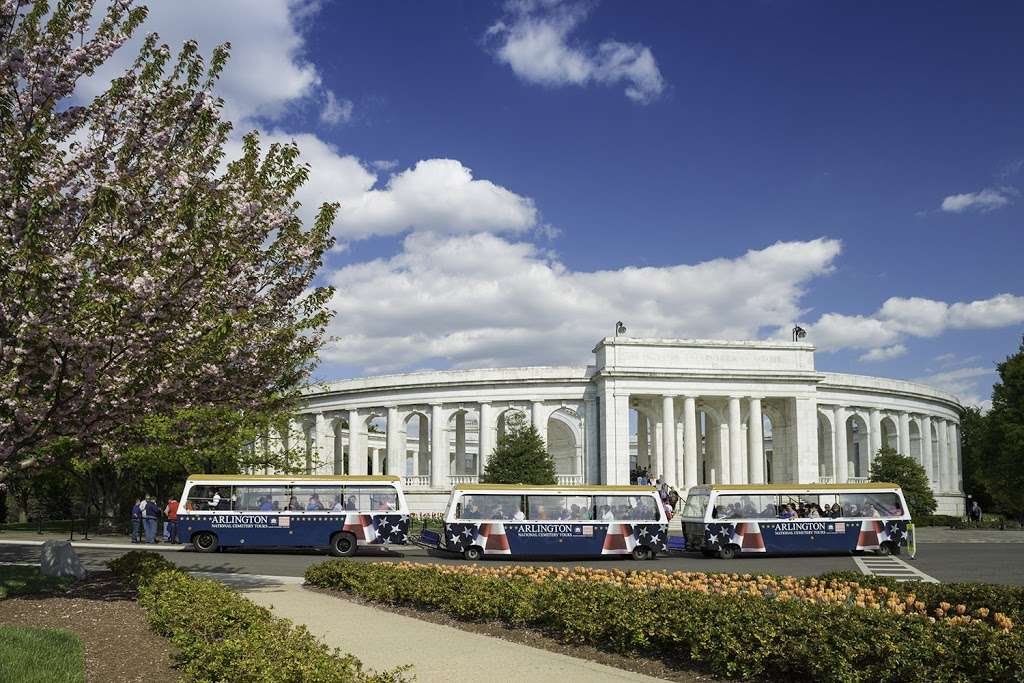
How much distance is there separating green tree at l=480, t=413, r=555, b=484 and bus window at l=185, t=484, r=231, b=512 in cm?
1982

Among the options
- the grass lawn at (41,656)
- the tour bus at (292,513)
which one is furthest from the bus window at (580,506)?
the grass lawn at (41,656)

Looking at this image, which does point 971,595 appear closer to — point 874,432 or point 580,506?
point 580,506

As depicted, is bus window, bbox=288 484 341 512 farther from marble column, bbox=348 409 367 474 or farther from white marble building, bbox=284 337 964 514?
marble column, bbox=348 409 367 474

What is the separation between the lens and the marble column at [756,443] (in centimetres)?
5947

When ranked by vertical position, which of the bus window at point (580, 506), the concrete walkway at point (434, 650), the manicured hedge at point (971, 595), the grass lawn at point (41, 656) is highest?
the bus window at point (580, 506)

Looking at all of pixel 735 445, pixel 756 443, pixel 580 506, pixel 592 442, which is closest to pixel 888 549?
→ pixel 580 506

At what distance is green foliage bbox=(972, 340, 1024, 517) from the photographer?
167 feet

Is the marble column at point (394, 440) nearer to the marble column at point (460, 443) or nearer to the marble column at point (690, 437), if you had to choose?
the marble column at point (460, 443)

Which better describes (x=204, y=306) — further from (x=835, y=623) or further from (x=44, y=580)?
(x=835, y=623)

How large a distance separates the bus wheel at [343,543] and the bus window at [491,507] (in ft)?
13.4

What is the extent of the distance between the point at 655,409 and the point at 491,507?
114 ft

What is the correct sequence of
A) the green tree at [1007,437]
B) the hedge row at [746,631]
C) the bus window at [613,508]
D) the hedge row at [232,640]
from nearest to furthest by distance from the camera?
the hedge row at [232,640] → the hedge row at [746,631] → the bus window at [613,508] → the green tree at [1007,437]

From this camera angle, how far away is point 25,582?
17.2 metres

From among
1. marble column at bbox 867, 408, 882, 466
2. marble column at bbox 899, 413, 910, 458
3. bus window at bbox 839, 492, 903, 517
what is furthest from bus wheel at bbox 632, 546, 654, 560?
marble column at bbox 899, 413, 910, 458
